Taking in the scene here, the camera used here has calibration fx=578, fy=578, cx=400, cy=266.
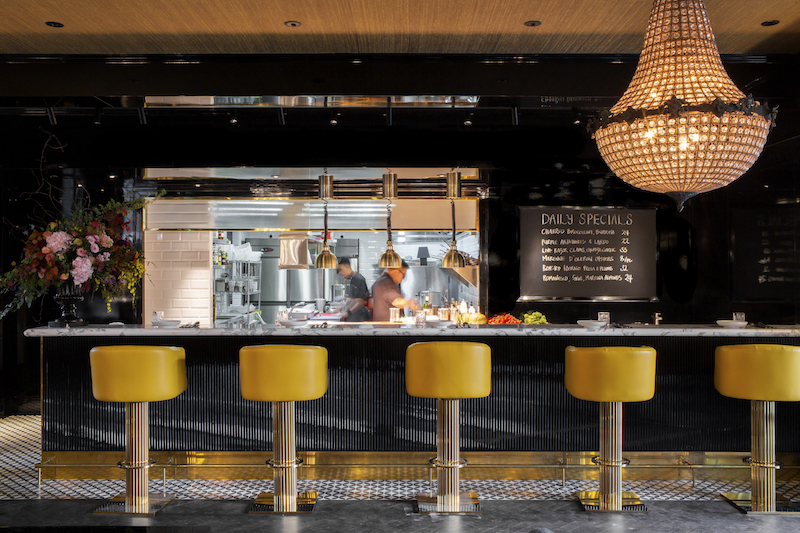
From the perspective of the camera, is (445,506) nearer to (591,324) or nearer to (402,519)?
(402,519)

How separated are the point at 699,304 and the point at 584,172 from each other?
1.86 metres

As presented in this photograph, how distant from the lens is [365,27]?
4.06 metres

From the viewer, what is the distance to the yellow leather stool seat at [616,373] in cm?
364

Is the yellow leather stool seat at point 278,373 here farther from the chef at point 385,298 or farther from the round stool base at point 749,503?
the chef at point 385,298

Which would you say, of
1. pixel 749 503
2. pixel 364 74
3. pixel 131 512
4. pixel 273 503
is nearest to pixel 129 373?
pixel 131 512

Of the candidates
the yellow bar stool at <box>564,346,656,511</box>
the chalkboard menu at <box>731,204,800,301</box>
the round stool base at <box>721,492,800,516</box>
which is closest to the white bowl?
the yellow bar stool at <box>564,346,656,511</box>

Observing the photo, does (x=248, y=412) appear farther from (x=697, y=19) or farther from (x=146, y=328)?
(x=697, y=19)

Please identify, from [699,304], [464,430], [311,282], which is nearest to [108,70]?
[464,430]

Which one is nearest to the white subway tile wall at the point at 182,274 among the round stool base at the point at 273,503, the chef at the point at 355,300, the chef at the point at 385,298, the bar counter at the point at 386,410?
the chef at the point at 355,300

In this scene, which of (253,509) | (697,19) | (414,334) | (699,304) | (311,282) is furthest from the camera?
(311,282)

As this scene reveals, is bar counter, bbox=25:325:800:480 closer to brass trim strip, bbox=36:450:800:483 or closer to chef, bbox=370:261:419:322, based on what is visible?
brass trim strip, bbox=36:450:800:483

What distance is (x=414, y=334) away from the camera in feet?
13.8

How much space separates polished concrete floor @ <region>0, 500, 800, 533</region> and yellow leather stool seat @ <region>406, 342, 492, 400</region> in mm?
804

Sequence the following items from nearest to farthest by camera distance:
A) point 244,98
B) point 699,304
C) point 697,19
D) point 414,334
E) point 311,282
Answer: point 697,19 < point 414,334 < point 244,98 < point 699,304 < point 311,282
